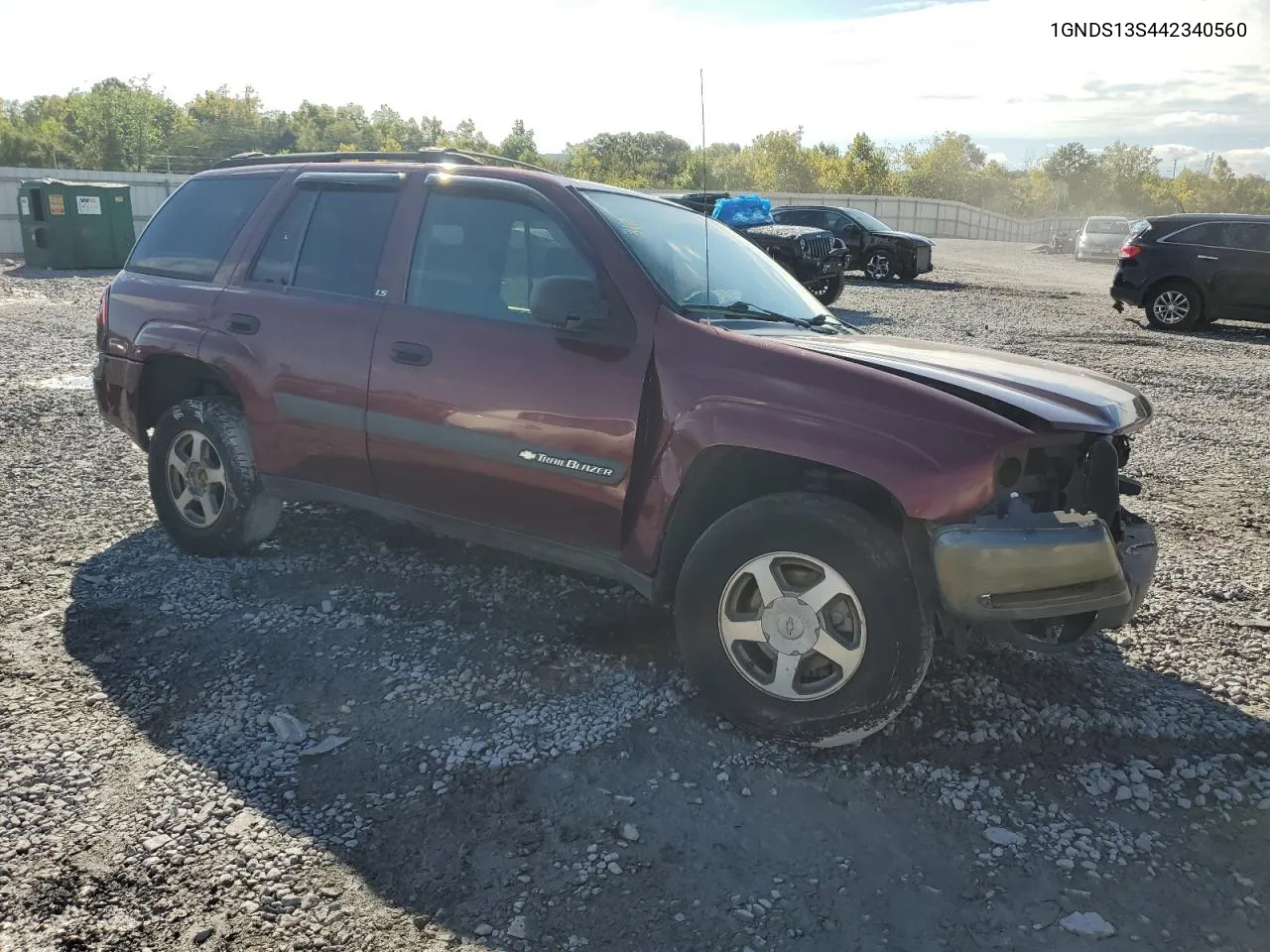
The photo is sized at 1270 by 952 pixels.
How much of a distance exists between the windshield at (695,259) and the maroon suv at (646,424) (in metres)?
0.02

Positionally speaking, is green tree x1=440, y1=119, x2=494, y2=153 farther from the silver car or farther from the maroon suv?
the maroon suv

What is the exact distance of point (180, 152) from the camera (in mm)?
83375

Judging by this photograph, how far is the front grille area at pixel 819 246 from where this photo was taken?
14508 mm

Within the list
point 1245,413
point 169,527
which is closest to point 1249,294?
point 1245,413

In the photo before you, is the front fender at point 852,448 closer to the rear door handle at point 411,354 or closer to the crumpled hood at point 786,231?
the rear door handle at point 411,354

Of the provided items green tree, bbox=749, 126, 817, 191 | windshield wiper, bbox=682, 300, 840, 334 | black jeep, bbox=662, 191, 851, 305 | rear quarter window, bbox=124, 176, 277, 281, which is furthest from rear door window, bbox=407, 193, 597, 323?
green tree, bbox=749, 126, 817, 191

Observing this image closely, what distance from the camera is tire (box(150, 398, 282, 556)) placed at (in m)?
4.43

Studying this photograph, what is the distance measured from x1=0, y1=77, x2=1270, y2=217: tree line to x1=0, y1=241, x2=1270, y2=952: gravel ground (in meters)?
41.8

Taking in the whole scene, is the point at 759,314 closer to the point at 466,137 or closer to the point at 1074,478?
the point at 1074,478

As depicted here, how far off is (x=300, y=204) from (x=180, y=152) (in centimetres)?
9117

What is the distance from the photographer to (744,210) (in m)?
17.4

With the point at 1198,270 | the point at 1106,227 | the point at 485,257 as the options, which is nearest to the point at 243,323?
the point at 485,257

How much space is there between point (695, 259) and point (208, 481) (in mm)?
2490

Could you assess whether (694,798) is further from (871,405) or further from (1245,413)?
(1245,413)
